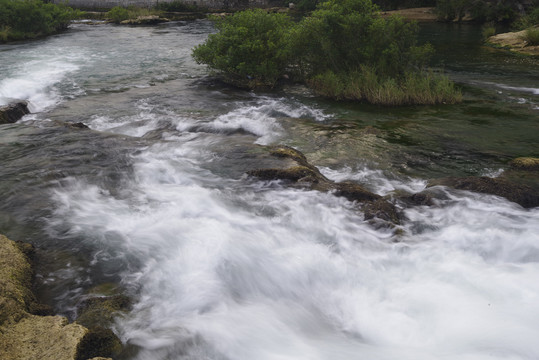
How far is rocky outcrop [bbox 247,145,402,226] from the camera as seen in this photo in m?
6.02

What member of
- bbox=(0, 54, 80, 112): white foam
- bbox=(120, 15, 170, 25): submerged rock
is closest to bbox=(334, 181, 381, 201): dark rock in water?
bbox=(0, 54, 80, 112): white foam

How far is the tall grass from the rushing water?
94cm

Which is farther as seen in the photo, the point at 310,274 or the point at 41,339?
the point at 310,274

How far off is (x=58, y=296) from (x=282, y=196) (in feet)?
11.6

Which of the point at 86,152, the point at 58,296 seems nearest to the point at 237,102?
the point at 86,152

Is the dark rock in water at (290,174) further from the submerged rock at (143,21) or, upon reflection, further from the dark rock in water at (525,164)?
the submerged rock at (143,21)

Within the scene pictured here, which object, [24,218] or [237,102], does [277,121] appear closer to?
[237,102]

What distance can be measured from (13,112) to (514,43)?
72.7ft

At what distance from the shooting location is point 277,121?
10.9 meters

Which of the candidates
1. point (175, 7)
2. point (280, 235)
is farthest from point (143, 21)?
point (280, 235)

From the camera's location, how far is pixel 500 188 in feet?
21.7

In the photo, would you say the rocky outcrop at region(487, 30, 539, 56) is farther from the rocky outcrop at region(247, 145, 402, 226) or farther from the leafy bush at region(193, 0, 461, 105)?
the rocky outcrop at region(247, 145, 402, 226)

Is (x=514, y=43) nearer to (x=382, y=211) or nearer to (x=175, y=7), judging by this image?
(x=382, y=211)

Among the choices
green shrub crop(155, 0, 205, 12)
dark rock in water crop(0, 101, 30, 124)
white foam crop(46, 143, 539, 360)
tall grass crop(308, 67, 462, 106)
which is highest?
green shrub crop(155, 0, 205, 12)
